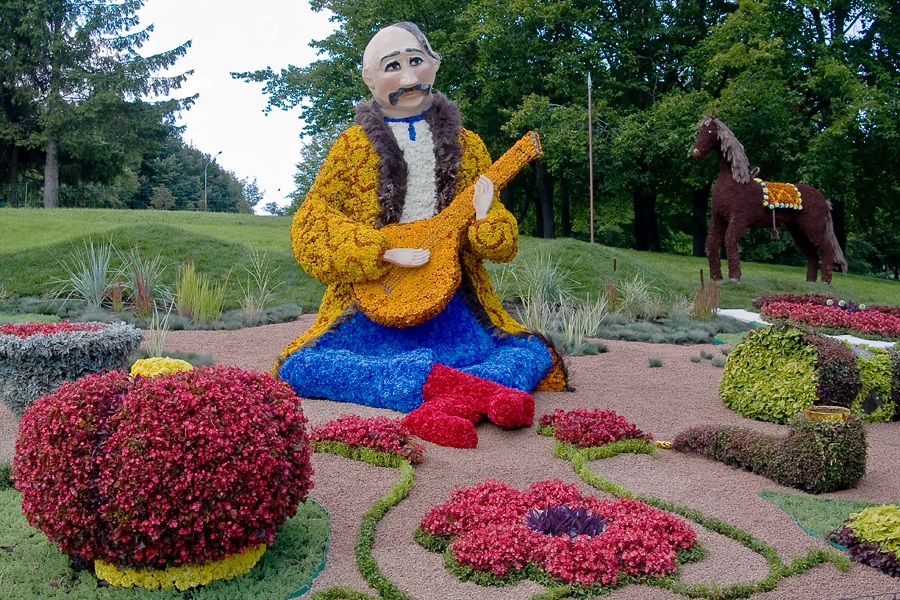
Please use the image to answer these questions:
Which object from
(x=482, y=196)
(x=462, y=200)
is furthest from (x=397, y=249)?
(x=482, y=196)

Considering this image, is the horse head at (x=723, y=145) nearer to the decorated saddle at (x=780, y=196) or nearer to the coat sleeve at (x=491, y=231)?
the decorated saddle at (x=780, y=196)

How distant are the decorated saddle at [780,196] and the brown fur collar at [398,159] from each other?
8659 millimetres

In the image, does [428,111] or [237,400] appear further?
[428,111]

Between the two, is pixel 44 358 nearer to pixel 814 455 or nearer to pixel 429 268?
pixel 429 268

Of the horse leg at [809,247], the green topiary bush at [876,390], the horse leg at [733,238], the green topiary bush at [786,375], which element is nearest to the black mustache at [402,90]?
the green topiary bush at [786,375]

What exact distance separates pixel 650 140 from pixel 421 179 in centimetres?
1575

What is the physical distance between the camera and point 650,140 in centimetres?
2103

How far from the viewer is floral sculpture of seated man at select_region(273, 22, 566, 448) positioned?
6.09 m

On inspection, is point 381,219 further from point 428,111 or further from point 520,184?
point 520,184

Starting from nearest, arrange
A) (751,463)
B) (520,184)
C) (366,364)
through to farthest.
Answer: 1. (751,463)
2. (366,364)
3. (520,184)

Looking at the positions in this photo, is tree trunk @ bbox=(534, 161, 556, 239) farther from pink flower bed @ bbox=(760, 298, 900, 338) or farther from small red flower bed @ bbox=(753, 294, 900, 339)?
pink flower bed @ bbox=(760, 298, 900, 338)

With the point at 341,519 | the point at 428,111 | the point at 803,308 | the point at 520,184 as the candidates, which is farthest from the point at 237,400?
the point at 520,184

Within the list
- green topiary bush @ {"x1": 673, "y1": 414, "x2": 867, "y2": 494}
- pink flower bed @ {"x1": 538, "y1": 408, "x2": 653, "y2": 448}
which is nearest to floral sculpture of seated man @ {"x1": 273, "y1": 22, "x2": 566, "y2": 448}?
pink flower bed @ {"x1": 538, "y1": 408, "x2": 653, "y2": 448}

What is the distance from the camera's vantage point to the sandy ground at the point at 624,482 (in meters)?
3.38
